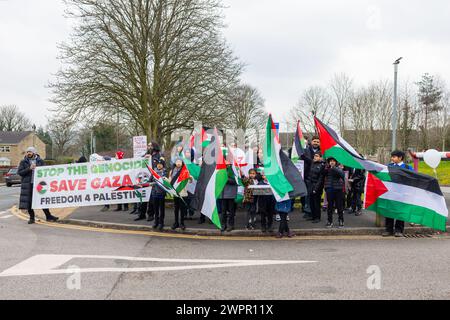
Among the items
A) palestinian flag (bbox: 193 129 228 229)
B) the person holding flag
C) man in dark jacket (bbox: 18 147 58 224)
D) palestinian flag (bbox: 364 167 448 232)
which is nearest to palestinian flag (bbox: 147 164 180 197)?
the person holding flag

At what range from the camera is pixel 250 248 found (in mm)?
7227

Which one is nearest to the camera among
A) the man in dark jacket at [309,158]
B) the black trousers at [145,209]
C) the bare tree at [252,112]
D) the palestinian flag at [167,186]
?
the palestinian flag at [167,186]

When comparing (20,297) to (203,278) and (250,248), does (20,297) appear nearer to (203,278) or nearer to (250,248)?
(203,278)

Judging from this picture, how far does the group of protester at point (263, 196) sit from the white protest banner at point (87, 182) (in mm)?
305

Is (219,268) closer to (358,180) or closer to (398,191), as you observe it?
(398,191)

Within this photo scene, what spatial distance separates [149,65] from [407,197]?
17.2 metres

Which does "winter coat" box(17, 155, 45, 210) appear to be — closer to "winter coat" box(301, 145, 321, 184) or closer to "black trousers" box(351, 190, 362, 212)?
"winter coat" box(301, 145, 321, 184)

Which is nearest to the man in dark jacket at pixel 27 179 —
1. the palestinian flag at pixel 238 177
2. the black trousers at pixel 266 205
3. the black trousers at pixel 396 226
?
the palestinian flag at pixel 238 177

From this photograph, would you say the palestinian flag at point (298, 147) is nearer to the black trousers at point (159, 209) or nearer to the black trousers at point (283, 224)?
the black trousers at point (283, 224)

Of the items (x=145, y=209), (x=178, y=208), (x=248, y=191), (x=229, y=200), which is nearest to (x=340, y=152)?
(x=248, y=191)

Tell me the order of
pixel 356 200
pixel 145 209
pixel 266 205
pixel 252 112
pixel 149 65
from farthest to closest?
1. pixel 252 112
2. pixel 149 65
3. pixel 145 209
4. pixel 356 200
5. pixel 266 205

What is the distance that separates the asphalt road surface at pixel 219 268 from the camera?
4.71 m

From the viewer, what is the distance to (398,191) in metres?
8.34
